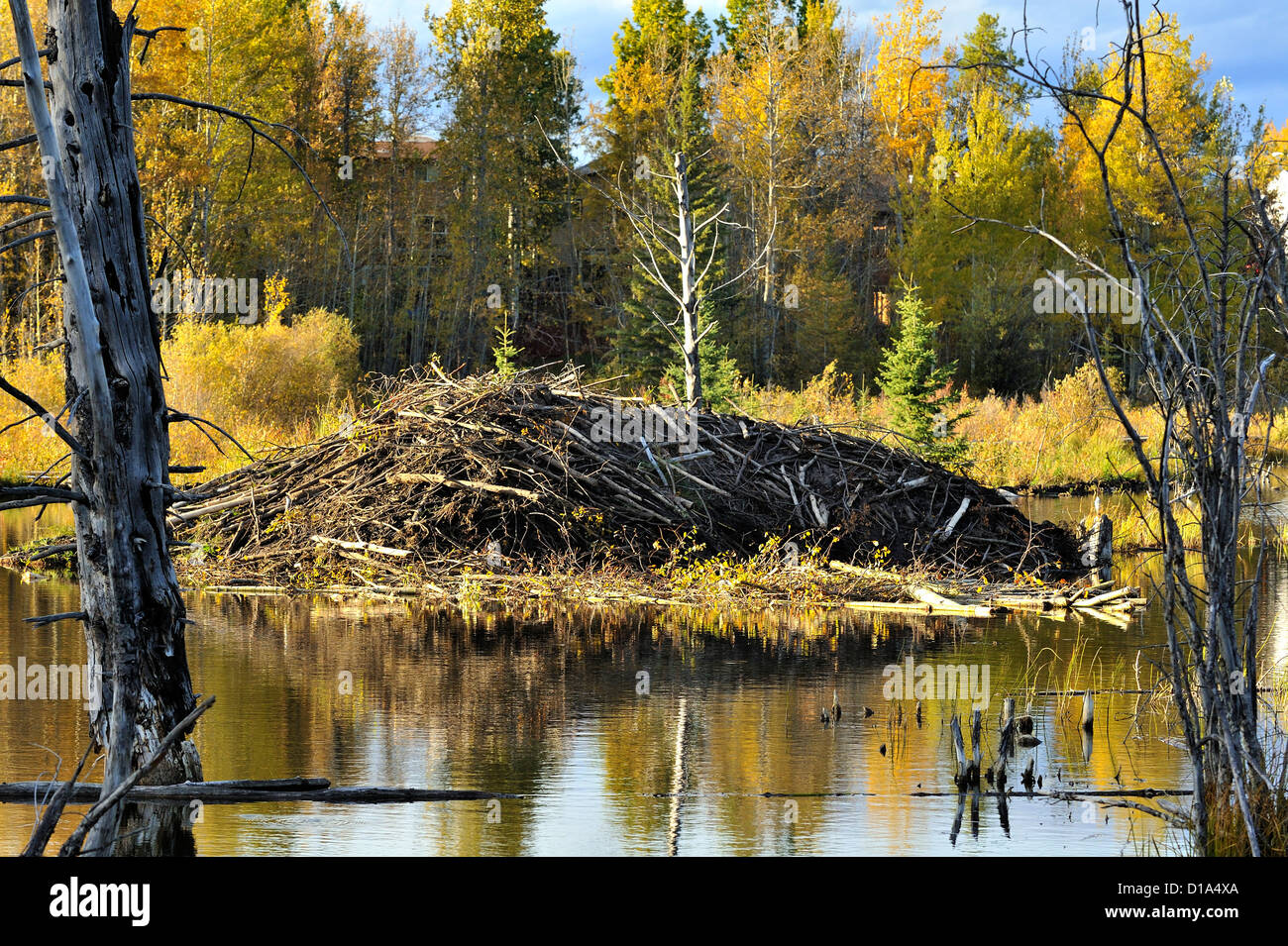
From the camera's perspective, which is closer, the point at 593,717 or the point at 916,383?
the point at 593,717

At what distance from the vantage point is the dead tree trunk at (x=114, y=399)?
632cm

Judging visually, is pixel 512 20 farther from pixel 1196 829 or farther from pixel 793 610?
pixel 1196 829

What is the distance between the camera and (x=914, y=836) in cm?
631

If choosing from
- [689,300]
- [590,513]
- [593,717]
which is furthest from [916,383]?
[593,717]

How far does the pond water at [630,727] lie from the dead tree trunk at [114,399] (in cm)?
57

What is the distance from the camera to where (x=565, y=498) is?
15539mm

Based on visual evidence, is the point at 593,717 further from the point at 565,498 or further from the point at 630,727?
the point at 565,498

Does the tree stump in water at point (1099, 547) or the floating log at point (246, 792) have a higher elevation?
the tree stump in water at point (1099, 547)

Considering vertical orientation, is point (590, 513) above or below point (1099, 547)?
above

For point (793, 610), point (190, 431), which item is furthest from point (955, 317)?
point (793, 610)

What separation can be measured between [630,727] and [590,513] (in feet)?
22.6

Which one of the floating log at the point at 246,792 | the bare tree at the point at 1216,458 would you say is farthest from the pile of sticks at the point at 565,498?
the bare tree at the point at 1216,458

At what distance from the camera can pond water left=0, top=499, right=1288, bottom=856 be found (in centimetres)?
641

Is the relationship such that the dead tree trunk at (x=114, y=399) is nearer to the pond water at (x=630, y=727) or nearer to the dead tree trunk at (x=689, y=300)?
the pond water at (x=630, y=727)
